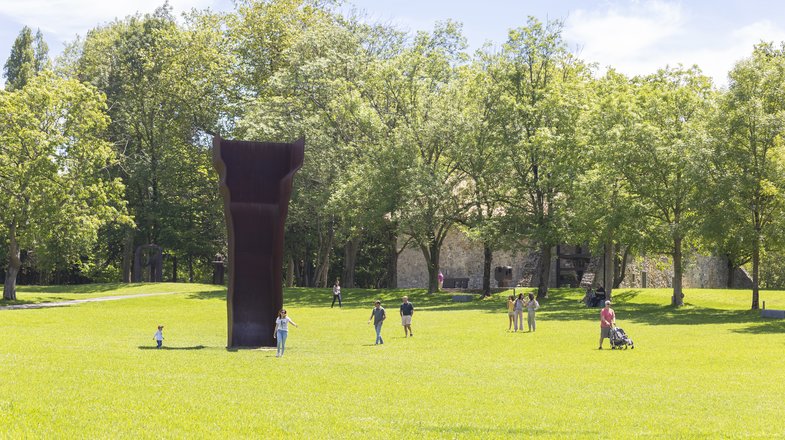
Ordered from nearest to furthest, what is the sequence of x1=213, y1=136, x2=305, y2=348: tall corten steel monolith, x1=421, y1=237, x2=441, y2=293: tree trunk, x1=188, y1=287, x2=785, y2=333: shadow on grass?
x1=213, y1=136, x2=305, y2=348: tall corten steel monolith → x1=188, y1=287, x2=785, y2=333: shadow on grass → x1=421, y1=237, x2=441, y2=293: tree trunk

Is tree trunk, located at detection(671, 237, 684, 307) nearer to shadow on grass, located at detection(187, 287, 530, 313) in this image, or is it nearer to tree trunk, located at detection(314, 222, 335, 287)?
shadow on grass, located at detection(187, 287, 530, 313)

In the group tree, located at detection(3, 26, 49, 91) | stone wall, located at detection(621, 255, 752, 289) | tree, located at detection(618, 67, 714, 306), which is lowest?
stone wall, located at detection(621, 255, 752, 289)

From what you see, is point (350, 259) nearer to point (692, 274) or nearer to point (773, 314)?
point (692, 274)

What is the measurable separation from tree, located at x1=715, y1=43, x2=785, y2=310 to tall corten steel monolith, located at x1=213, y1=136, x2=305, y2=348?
904 inches

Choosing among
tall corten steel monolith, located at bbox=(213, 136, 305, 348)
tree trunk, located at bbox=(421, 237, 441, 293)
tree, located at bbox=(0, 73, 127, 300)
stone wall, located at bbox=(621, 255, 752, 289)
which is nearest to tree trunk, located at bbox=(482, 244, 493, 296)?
tree trunk, located at bbox=(421, 237, 441, 293)

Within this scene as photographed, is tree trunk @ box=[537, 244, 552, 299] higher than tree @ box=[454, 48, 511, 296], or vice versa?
tree @ box=[454, 48, 511, 296]

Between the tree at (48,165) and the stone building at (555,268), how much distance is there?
2571 centimetres

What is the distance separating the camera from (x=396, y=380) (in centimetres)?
2047

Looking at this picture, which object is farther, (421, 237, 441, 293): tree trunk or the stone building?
the stone building

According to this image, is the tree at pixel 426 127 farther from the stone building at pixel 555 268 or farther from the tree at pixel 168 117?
the tree at pixel 168 117

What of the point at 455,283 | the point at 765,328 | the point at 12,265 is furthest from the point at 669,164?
the point at 12,265

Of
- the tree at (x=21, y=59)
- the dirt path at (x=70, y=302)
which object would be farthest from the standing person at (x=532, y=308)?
A: the tree at (x=21, y=59)

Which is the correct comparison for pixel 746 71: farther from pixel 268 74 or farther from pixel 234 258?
pixel 268 74

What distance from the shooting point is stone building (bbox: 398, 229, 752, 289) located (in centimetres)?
6781
